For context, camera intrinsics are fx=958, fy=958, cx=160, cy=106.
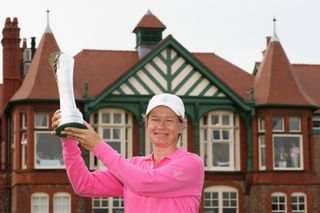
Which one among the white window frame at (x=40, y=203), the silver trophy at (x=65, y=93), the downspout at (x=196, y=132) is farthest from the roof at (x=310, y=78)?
the silver trophy at (x=65, y=93)

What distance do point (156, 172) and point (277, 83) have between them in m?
35.5

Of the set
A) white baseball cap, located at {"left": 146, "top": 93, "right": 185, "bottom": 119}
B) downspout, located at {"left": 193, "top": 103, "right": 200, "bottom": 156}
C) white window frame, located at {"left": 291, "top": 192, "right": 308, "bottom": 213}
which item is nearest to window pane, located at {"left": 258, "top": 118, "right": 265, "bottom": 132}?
downspout, located at {"left": 193, "top": 103, "right": 200, "bottom": 156}

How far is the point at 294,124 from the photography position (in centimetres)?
3925

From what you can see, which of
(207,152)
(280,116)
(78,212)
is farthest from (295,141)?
(78,212)

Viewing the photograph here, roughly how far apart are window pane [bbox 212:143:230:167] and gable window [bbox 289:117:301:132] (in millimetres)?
2711

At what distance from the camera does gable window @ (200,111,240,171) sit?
39125mm

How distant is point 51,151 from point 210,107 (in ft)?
22.0

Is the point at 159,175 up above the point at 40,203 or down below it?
below

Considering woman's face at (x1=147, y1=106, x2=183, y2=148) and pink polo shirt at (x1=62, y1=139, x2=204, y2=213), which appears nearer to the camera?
pink polo shirt at (x1=62, y1=139, x2=204, y2=213)

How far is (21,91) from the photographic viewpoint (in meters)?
38.7

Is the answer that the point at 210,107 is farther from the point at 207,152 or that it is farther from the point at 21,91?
the point at 21,91

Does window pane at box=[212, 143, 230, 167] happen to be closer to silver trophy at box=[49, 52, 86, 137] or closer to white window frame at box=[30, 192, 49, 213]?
white window frame at box=[30, 192, 49, 213]

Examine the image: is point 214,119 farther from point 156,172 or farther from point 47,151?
point 156,172

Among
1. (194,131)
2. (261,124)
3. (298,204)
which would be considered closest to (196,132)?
(194,131)
